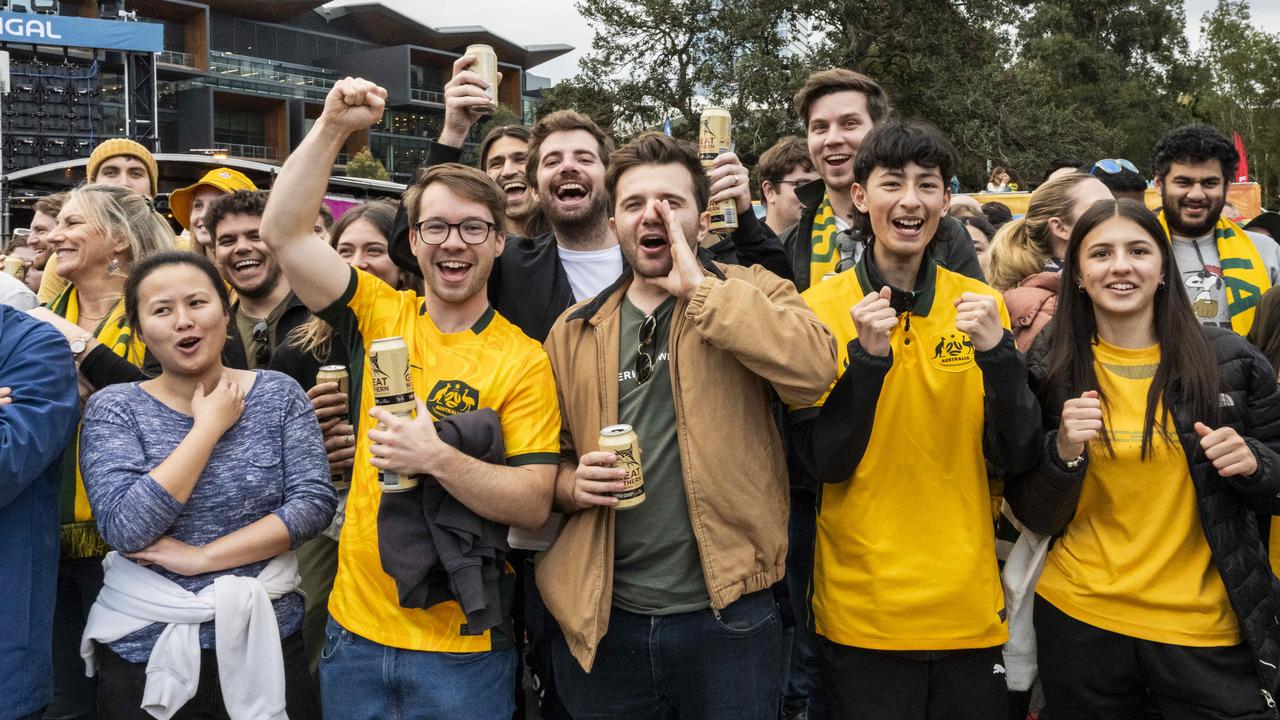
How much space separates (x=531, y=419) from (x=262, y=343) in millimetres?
1843

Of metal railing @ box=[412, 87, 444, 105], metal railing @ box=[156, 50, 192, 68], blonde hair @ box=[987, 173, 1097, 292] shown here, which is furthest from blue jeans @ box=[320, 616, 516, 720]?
metal railing @ box=[412, 87, 444, 105]

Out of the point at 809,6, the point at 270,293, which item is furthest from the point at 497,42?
the point at 270,293

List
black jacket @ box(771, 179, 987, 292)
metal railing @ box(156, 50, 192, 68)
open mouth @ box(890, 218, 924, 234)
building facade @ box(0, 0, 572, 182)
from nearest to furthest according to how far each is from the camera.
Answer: open mouth @ box(890, 218, 924, 234) → black jacket @ box(771, 179, 987, 292) → building facade @ box(0, 0, 572, 182) → metal railing @ box(156, 50, 192, 68)

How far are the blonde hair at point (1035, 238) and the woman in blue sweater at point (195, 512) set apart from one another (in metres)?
2.97

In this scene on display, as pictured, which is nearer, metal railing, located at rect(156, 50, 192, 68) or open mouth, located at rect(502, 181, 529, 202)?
open mouth, located at rect(502, 181, 529, 202)

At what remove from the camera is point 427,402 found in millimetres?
2723

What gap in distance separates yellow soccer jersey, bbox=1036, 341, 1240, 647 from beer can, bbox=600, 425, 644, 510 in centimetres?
146

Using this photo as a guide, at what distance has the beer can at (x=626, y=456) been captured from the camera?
251cm

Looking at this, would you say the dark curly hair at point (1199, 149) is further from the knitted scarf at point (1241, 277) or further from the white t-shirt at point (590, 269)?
the white t-shirt at point (590, 269)

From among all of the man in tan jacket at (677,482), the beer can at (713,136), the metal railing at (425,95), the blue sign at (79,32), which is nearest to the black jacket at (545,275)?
the beer can at (713,136)

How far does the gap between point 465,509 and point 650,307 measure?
0.84m

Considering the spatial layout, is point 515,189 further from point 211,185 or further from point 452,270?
point 452,270

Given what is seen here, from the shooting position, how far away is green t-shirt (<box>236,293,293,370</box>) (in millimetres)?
3922

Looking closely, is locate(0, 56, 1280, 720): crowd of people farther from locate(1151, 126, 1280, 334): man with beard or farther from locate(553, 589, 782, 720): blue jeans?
locate(1151, 126, 1280, 334): man with beard
